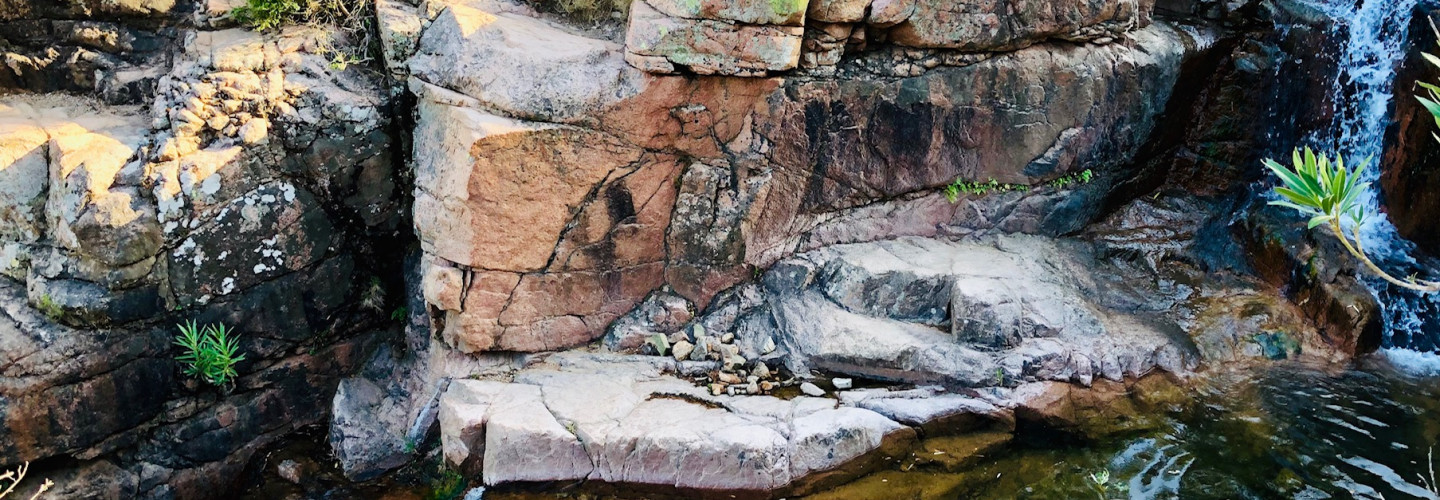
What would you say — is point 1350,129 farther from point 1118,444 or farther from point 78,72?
point 78,72

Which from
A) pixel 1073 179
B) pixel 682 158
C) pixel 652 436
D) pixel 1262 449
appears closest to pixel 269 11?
pixel 682 158

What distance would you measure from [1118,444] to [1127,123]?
2597mm

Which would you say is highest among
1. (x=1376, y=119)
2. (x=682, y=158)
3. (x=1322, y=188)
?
(x=1376, y=119)

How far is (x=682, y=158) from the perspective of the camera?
612 centimetres

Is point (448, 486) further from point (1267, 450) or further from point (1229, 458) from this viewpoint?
point (1267, 450)

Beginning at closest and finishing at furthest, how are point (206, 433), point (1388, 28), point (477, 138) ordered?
point (477, 138) → point (206, 433) → point (1388, 28)

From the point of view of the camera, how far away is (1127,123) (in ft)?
23.1

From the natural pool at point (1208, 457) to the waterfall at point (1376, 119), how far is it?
54 cm

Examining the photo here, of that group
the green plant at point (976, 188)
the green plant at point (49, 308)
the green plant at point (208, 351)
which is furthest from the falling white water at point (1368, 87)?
the green plant at point (49, 308)

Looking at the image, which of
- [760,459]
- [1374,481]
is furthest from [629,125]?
[1374,481]

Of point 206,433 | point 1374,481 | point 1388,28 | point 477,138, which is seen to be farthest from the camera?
point 1388,28

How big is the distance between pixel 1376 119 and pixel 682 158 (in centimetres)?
499

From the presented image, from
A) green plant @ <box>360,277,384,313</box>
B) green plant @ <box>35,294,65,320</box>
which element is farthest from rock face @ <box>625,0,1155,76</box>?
green plant @ <box>35,294,65,320</box>

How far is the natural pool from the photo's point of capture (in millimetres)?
5219
